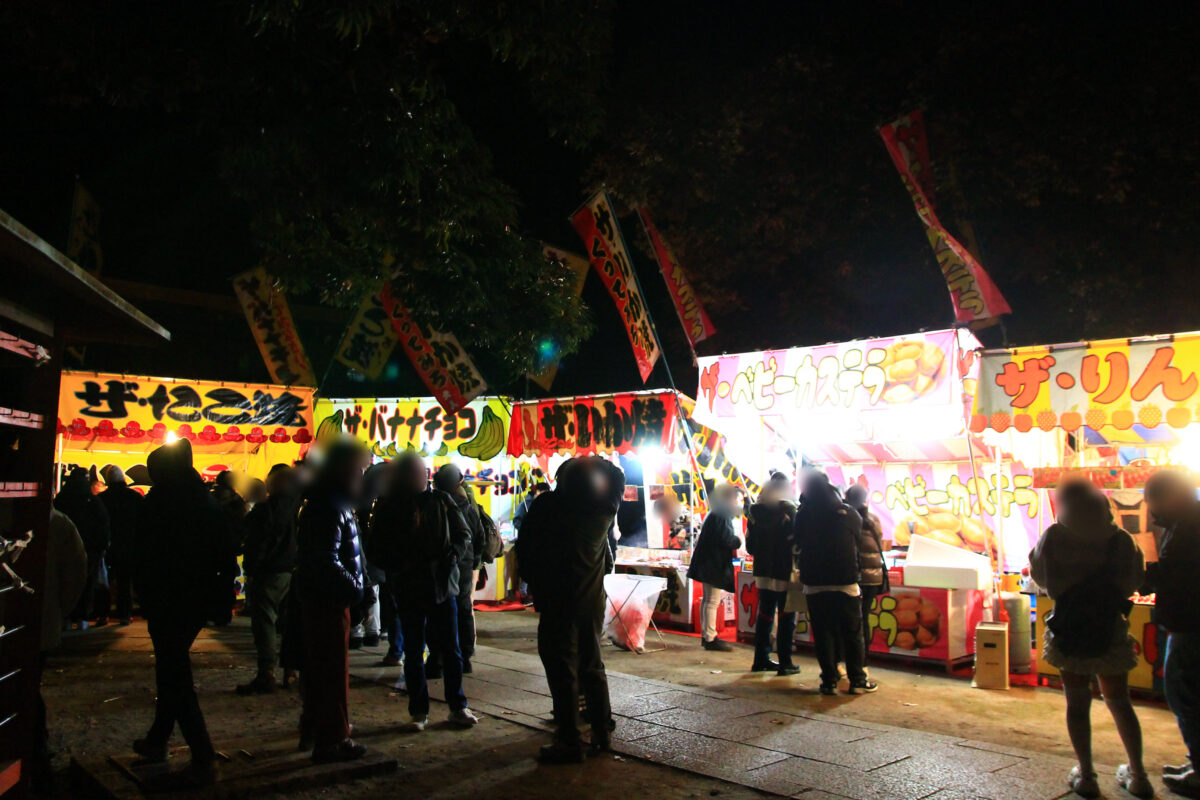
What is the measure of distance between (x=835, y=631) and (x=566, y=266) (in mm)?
7570

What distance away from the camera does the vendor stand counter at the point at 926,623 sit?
8.84 m

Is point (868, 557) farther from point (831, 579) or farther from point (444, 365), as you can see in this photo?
point (444, 365)

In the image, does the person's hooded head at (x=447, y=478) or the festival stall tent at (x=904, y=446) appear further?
the festival stall tent at (x=904, y=446)

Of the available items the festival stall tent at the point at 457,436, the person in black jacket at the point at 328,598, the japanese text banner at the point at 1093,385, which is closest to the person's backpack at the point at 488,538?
the person in black jacket at the point at 328,598

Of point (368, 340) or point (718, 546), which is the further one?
point (368, 340)

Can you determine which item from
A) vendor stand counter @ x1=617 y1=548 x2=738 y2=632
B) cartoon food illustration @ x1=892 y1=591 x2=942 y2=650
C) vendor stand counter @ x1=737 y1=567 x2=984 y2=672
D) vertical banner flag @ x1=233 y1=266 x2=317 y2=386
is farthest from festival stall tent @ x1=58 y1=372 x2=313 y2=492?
cartoon food illustration @ x1=892 y1=591 x2=942 y2=650

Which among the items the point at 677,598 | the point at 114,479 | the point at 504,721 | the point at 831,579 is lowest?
the point at 504,721

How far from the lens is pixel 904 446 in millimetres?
13633

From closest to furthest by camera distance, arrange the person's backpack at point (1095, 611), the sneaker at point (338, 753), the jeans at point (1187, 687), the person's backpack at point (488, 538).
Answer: the person's backpack at point (1095, 611)
the jeans at point (1187, 687)
the sneaker at point (338, 753)
the person's backpack at point (488, 538)

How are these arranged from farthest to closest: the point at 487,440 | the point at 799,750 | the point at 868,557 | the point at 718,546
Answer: the point at 487,440, the point at 718,546, the point at 868,557, the point at 799,750

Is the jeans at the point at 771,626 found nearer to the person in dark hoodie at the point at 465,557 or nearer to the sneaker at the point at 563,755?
the person in dark hoodie at the point at 465,557

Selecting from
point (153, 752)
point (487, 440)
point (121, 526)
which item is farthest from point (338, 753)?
point (487, 440)

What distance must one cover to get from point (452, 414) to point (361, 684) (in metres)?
6.41

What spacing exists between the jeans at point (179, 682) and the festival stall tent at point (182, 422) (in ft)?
24.9
